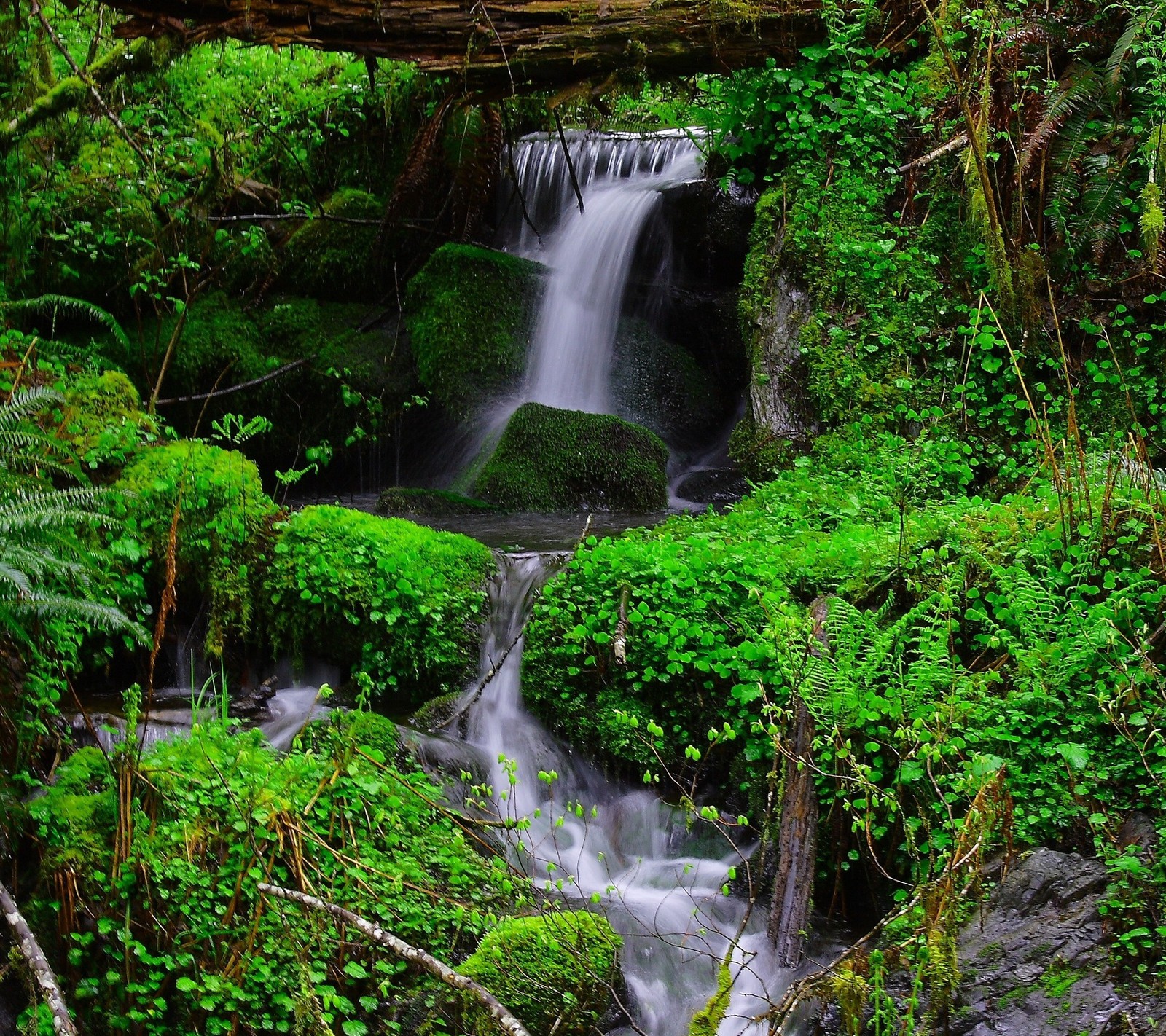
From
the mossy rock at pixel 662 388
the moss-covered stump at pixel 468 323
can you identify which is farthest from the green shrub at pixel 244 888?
the mossy rock at pixel 662 388

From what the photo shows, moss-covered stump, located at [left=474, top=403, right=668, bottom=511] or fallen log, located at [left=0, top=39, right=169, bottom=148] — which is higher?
fallen log, located at [left=0, top=39, right=169, bottom=148]

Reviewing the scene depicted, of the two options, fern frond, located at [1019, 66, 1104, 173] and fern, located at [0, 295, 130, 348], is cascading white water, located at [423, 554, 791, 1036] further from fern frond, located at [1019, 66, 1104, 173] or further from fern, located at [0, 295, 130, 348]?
fern frond, located at [1019, 66, 1104, 173]

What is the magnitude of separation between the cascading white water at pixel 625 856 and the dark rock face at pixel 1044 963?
29.9 inches

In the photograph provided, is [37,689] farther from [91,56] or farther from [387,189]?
[387,189]

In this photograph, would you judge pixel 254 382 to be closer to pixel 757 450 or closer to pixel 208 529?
pixel 208 529

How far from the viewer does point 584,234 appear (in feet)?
34.9

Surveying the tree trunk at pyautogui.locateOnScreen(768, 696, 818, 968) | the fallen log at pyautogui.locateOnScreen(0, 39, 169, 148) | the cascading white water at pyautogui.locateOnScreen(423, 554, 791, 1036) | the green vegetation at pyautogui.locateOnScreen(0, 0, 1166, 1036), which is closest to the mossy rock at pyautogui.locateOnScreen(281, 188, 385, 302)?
the green vegetation at pyautogui.locateOnScreen(0, 0, 1166, 1036)

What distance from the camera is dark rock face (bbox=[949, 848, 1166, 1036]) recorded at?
3223 mm

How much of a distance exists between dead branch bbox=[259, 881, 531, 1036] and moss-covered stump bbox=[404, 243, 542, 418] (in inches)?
258

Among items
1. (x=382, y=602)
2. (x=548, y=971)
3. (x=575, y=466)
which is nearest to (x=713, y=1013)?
(x=548, y=971)

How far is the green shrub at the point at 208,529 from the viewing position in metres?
6.04

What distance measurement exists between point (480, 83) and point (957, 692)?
639 centimetres

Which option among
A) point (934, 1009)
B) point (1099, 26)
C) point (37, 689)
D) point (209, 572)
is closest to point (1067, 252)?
point (1099, 26)

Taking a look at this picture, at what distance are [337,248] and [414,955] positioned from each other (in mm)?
8495
